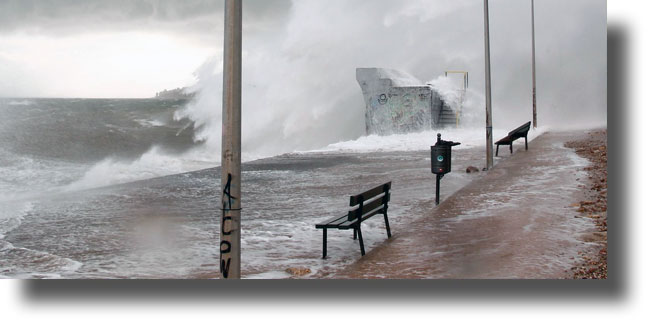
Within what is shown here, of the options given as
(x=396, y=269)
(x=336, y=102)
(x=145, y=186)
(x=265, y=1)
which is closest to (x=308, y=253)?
(x=396, y=269)

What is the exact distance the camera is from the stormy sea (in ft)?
20.9

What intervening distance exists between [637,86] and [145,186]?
8.99m

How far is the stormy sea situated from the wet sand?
45 cm

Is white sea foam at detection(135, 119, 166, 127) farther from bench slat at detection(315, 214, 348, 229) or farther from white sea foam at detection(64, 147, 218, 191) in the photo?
bench slat at detection(315, 214, 348, 229)

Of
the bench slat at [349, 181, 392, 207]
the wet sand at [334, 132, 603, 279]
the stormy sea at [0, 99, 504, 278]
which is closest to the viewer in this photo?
the wet sand at [334, 132, 603, 279]

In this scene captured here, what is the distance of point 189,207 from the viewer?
9.92 meters

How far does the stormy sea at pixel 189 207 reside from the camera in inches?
251

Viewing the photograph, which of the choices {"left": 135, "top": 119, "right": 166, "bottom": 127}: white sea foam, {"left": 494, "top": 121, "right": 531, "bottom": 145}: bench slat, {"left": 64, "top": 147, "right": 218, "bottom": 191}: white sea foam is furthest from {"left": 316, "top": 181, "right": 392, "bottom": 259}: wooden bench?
{"left": 135, "top": 119, "right": 166, "bottom": 127}: white sea foam

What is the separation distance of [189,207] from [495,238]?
193 inches

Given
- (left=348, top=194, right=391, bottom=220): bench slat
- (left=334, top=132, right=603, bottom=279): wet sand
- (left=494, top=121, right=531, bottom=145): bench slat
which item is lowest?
(left=334, top=132, right=603, bottom=279): wet sand

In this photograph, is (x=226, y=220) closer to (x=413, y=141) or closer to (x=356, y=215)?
(x=356, y=215)

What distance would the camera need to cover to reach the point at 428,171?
14117 millimetres

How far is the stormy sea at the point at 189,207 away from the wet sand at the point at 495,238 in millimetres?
446

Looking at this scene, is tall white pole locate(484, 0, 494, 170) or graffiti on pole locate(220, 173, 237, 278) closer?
graffiti on pole locate(220, 173, 237, 278)
